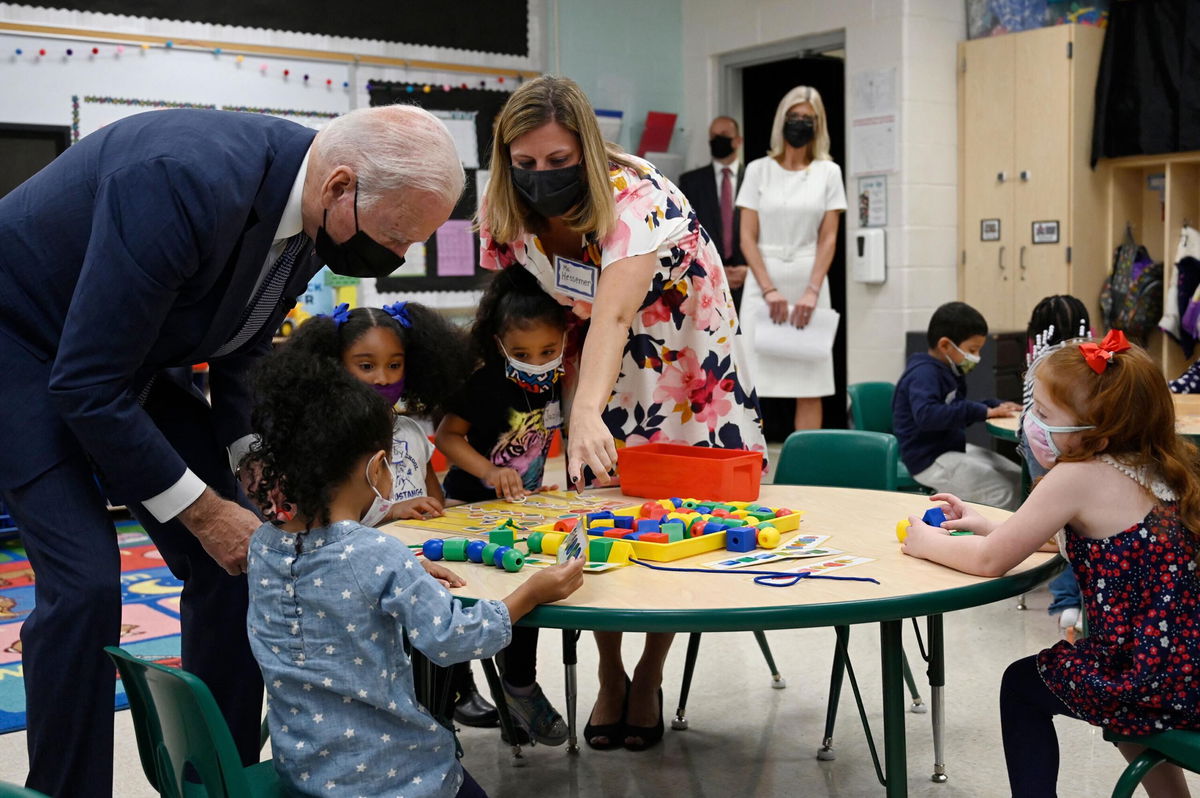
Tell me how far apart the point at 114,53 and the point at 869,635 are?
14.5 ft

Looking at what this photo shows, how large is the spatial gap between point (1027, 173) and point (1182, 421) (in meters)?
3.59

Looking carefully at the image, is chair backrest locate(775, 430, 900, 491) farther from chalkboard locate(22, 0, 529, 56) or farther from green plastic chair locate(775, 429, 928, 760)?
chalkboard locate(22, 0, 529, 56)

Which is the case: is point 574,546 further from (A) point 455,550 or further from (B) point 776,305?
(B) point 776,305

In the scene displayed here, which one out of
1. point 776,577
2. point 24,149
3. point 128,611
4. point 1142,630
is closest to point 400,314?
point 776,577

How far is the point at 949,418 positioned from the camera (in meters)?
4.11

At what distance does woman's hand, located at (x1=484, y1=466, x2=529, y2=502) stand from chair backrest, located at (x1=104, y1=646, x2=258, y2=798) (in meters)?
0.97

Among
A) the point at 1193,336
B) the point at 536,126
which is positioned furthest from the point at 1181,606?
the point at 1193,336

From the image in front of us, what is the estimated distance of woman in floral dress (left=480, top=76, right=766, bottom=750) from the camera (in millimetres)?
2441

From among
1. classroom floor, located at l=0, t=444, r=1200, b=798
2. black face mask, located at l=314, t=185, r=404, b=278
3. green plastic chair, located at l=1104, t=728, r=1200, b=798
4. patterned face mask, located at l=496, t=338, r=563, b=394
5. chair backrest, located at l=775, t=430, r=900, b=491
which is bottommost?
classroom floor, located at l=0, t=444, r=1200, b=798

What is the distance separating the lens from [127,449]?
173cm

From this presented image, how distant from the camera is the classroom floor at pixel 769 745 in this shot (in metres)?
2.66

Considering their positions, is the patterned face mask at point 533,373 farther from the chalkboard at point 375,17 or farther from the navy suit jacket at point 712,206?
the navy suit jacket at point 712,206

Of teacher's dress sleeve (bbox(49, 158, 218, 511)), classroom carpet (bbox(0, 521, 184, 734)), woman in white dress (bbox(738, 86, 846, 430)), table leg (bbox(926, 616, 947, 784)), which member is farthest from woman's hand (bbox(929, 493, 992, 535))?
woman in white dress (bbox(738, 86, 846, 430))

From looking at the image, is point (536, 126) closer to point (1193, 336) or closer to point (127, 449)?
point (127, 449)
